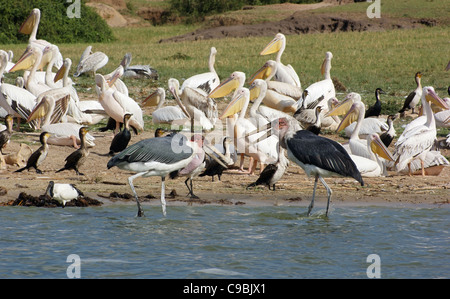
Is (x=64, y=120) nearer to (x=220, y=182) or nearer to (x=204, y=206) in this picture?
(x=220, y=182)

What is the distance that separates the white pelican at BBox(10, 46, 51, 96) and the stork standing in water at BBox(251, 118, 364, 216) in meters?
6.05

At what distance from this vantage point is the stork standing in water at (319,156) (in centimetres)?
686

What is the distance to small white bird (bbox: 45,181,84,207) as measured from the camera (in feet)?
23.2

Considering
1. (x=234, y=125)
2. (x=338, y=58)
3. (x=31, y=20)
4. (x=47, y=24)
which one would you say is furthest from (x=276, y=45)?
(x=47, y=24)

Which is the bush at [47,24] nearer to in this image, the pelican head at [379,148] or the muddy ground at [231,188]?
the muddy ground at [231,188]

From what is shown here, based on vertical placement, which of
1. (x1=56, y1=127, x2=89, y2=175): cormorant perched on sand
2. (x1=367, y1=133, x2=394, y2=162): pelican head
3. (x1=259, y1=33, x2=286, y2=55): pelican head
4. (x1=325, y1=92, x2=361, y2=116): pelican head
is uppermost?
(x1=259, y1=33, x2=286, y2=55): pelican head

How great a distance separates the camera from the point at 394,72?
1636 centimetres

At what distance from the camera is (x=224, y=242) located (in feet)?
20.6

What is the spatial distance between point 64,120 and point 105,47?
43.5 ft

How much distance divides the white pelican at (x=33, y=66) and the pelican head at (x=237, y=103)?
3684 mm

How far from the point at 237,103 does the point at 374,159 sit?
208 cm

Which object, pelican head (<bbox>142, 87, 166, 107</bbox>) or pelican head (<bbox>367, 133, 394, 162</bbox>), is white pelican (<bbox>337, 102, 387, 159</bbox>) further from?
pelican head (<bbox>142, 87, 166, 107</bbox>)

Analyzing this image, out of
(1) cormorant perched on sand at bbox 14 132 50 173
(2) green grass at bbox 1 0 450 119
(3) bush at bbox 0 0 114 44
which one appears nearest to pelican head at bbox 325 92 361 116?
(2) green grass at bbox 1 0 450 119
